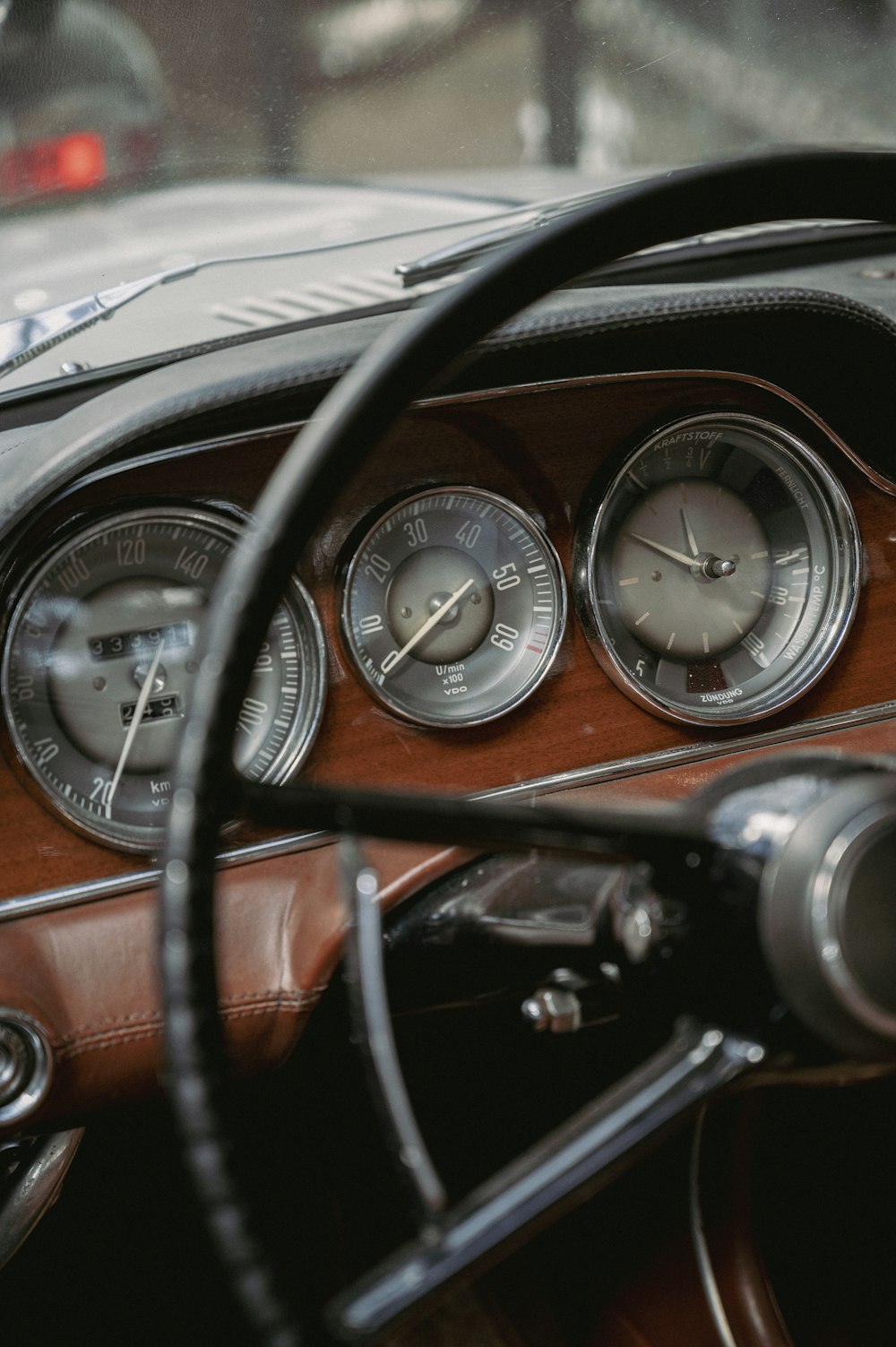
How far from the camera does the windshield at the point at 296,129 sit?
1.84 meters

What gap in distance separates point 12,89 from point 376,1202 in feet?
6.10

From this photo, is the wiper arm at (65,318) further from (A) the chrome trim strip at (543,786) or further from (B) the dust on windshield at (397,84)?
(A) the chrome trim strip at (543,786)

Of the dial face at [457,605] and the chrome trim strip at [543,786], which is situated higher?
the dial face at [457,605]

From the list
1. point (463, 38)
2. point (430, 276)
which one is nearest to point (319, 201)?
point (430, 276)

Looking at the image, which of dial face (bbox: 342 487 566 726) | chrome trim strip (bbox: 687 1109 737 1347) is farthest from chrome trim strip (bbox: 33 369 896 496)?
chrome trim strip (bbox: 687 1109 737 1347)

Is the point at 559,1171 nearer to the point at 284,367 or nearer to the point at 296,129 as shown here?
the point at 284,367

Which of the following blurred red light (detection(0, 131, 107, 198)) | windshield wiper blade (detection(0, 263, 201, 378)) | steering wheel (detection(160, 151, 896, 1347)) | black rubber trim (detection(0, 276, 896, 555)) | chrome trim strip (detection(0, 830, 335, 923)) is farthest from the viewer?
blurred red light (detection(0, 131, 107, 198))

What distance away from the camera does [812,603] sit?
6.37ft

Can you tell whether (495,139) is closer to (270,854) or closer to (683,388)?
(683,388)

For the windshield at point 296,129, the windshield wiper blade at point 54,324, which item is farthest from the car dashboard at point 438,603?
the windshield at point 296,129

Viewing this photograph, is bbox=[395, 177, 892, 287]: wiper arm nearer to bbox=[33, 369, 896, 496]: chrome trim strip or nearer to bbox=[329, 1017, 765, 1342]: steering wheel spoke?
bbox=[33, 369, 896, 496]: chrome trim strip

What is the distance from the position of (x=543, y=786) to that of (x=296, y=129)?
44.1 inches

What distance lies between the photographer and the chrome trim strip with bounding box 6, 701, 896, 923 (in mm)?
1595

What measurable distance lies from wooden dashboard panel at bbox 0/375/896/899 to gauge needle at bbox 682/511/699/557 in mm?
166
